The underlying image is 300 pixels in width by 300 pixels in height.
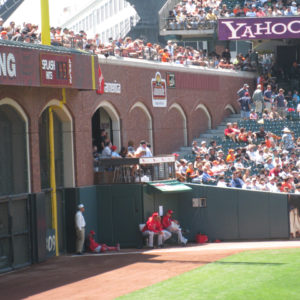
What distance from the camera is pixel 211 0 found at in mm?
39938

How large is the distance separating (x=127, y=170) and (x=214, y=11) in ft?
58.3

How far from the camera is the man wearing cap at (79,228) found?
2211 centimetres

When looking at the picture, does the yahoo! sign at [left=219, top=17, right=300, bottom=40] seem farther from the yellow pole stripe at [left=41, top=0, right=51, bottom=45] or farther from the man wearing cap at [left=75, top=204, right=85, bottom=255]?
the man wearing cap at [left=75, top=204, right=85, bottom=255]

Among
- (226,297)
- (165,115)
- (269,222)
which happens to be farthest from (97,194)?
(226,297)

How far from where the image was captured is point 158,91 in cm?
3005

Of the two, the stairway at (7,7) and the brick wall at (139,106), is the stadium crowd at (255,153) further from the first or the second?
the stairway at (7,7)

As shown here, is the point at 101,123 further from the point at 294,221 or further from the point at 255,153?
the point at 294,221

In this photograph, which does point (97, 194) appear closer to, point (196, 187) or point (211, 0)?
point (196, 187)

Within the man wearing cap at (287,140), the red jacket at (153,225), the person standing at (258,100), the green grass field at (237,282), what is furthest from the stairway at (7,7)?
the green grass field at (237,282)

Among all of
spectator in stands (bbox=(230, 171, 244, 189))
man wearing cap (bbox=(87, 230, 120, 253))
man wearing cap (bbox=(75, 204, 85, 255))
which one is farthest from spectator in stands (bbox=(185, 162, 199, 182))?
man wearing cap (bbox=(75, 204, 85, 255))

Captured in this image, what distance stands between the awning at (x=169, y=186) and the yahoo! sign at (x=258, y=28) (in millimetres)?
14368

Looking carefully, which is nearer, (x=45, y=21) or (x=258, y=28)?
(x=45, y=21)

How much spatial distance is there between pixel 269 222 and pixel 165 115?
27.5ft

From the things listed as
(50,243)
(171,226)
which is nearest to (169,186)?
(171,226)
